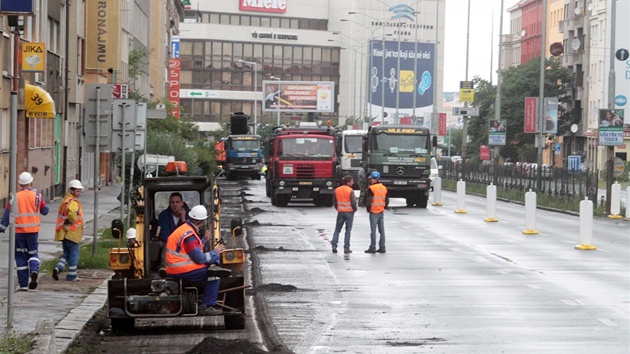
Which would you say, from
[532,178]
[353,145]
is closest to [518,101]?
[353,145]

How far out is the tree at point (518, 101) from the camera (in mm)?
120125

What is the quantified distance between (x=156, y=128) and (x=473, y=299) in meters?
43.2

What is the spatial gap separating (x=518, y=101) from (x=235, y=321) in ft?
354

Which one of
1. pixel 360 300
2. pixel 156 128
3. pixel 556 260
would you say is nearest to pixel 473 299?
pixel 360 300

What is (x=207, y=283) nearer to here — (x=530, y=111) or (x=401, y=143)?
(x=401, y=143)

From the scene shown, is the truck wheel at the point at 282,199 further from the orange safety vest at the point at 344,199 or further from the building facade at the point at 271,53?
the building facade at the point at 271,53

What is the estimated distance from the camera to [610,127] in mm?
44406

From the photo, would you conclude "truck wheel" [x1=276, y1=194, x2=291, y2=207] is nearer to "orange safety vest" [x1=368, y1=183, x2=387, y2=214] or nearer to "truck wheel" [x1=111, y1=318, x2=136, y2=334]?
"orange safety vest" [x1=368, y1=183, x2=387, y2=214]

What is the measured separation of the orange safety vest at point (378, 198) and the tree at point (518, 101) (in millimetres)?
91106

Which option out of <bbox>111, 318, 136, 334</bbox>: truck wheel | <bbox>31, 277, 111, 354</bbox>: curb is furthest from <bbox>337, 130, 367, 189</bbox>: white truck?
<bbox>111, 318, 136, 334</bbox>: truck wheel

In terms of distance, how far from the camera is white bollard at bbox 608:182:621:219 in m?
43.5

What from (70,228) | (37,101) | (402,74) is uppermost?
(402,74)

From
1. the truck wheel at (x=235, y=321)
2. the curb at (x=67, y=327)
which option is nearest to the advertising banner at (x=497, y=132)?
the curb at (x=67, y=327)

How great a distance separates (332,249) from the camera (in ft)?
89.5
